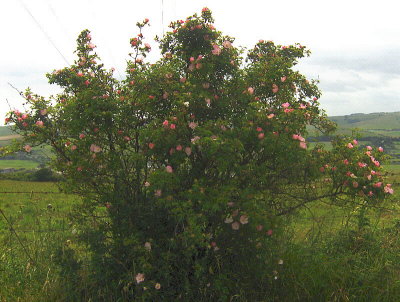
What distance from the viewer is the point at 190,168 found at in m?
3.80

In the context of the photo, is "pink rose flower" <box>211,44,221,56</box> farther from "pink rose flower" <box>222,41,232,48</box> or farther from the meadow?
the meadow

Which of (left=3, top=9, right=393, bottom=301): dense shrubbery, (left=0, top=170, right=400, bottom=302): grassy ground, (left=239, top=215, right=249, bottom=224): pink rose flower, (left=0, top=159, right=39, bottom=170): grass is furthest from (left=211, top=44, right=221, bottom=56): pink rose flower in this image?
(left=0, top=159, right=39, bottom=170): grass

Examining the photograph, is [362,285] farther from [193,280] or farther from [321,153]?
[193,280]

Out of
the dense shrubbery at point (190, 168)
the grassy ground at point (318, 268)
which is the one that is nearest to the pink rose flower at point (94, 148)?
the dense shrubbery at point (190, 168)

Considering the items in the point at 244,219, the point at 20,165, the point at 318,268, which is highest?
the point at 244,219

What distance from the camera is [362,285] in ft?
12.8

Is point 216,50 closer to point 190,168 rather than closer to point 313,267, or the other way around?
point 190,168

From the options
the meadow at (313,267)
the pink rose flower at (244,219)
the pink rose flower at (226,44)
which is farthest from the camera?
the pink rose flower at (226,44)

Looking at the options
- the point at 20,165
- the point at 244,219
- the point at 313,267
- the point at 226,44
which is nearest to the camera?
the point at 244,219

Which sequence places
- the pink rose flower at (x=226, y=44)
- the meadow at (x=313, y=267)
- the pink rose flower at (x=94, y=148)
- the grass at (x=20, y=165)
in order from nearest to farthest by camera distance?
the pink rose flower at (x=94, y=148), the meadow at (x=313, y=267), the pink rose flower at (x=226, y=44), the grass at (x=20, y=165)

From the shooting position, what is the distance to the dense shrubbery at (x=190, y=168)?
3.37m

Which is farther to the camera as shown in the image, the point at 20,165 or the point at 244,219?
the point at 20,165

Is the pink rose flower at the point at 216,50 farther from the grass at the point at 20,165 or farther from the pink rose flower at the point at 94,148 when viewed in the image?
the grass at the point at 20,165

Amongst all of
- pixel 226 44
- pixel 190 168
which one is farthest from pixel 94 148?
pixel 226 44
